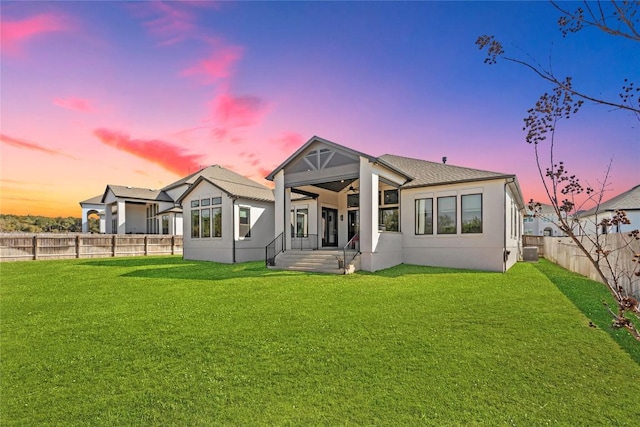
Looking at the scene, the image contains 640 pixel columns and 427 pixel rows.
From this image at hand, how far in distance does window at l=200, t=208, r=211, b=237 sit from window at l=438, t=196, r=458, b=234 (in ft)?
40.1

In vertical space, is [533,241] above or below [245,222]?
below

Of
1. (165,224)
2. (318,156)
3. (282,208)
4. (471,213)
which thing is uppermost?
(318,156)

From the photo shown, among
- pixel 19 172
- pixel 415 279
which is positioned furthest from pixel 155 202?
pixel 415 279

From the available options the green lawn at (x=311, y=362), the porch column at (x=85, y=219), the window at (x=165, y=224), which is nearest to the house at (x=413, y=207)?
the green lawn at (x=311, y=362)

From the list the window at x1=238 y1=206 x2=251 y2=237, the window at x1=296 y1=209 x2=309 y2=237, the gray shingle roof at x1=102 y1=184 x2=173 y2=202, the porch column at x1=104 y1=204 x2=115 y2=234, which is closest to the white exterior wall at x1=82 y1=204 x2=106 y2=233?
the porch column at x1=104 y1=204 x2=115 y2=234

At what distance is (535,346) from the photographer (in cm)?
495

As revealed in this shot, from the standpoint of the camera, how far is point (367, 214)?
13289mm

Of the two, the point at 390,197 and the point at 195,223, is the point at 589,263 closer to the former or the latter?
the point at 390,197

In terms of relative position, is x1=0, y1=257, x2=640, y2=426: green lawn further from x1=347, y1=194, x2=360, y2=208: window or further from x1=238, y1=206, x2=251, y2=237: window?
x1=347, y1=194, x2=360, y2=208: window

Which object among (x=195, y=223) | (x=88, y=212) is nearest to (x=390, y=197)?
(x=195, y=223)

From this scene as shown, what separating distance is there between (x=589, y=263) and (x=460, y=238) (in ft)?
14.7

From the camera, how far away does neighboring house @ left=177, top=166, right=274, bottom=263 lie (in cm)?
1711

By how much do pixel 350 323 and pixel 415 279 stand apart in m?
5.61

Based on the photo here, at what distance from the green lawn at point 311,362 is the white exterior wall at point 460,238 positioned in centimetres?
550
